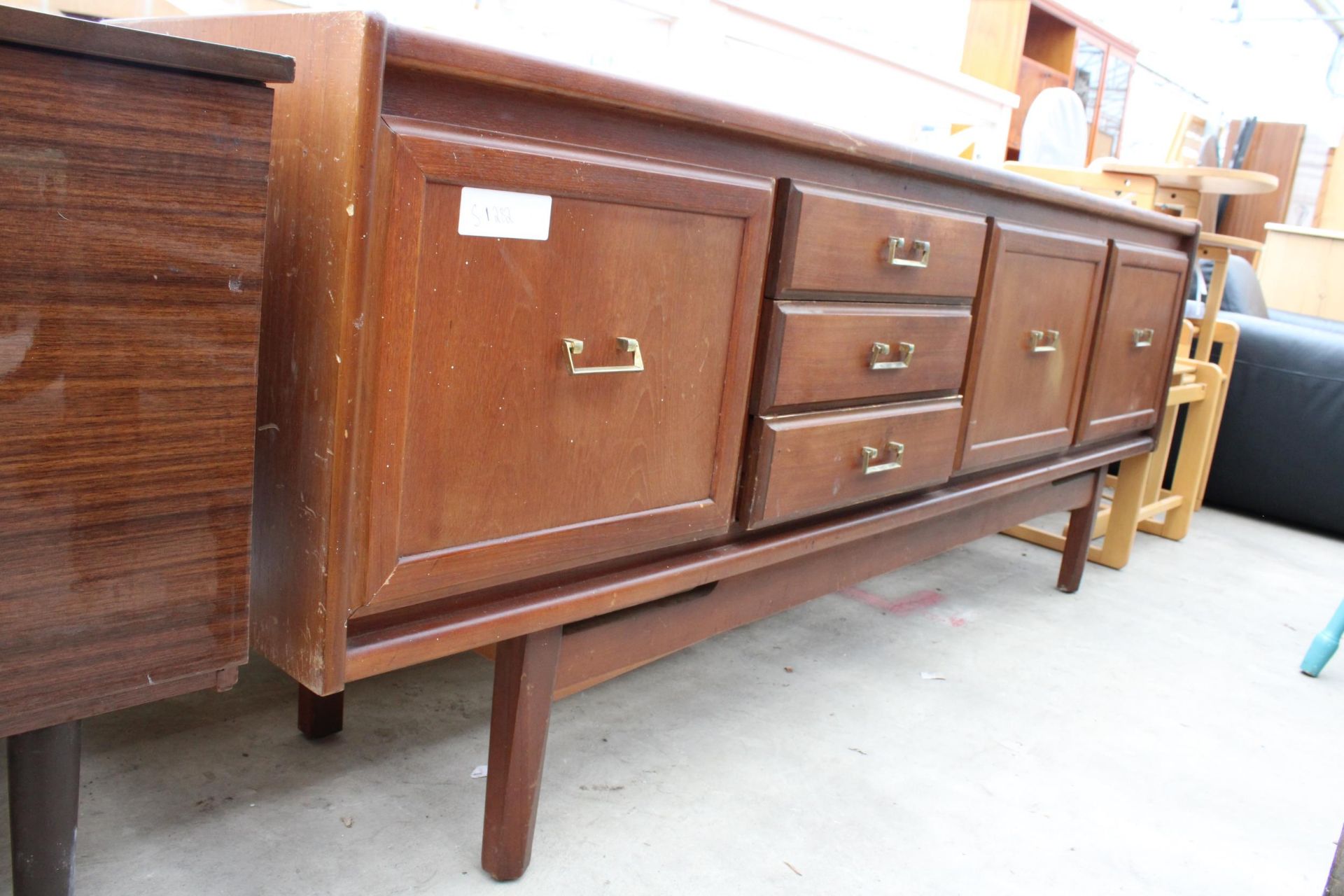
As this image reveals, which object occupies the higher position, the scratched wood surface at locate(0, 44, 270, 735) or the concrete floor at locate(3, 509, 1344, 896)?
the scratched wood surface at locate(0, 44, 270, 735)

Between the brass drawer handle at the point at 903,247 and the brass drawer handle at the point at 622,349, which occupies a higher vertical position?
the brass drawer handle at the point at 903,247

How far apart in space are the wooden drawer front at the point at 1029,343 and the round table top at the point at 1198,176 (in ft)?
3.22

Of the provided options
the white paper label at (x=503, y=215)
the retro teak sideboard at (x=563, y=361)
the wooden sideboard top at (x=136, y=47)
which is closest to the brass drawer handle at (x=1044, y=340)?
the retro teak sideboard at (x=563, y=361)

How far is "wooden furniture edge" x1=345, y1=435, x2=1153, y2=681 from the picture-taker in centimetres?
82

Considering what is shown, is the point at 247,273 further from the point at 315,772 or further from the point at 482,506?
the point at 315,772

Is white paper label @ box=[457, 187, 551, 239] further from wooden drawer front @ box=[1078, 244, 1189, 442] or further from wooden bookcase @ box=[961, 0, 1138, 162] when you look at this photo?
wooden bookcase @ box=[961, 0, 1138, 162]

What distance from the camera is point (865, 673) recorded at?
1.62m

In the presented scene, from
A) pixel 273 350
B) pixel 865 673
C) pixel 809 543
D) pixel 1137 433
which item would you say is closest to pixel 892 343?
pixel 809 543

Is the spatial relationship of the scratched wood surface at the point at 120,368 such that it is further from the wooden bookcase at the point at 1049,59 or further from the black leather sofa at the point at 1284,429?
the wooden bookcase at the point at 1049,59

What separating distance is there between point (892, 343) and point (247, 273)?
816 millimetres

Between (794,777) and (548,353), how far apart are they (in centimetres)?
69

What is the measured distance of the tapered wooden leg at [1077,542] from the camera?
2.12 m

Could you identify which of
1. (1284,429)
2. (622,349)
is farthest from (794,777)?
(1284,429)

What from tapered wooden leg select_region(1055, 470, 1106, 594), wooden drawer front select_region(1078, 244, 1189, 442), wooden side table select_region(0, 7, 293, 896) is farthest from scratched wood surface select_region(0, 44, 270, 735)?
tapered wooden leg select_region(1055, 470, 1106, 594)
